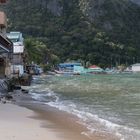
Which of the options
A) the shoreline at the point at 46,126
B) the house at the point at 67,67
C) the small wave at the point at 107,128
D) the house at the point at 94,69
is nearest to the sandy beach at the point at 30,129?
the shoreline at the point at 46,126

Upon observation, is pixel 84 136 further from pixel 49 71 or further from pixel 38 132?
pixel 49 71

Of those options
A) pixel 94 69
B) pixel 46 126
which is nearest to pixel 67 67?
pixel 94 69

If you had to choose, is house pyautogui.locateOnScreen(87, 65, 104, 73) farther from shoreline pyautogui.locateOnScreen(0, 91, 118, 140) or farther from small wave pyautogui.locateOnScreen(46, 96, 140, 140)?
small wave pyautogui.locateOnScreen(46, 96, 140, 140)

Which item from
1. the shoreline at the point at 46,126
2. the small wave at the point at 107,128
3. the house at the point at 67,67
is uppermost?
the house at the point at 67,67

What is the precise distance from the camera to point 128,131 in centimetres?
1830

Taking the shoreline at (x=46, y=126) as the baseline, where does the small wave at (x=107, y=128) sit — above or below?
below

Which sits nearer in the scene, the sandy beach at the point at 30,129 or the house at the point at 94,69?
the sandy beach at the point at 30,129

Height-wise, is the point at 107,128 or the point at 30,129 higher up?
the point at 30,129

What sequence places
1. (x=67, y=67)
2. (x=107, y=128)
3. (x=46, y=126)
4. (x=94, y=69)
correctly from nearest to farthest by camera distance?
1. (x=46, y=126)
2. (x=107, y=128)
3. (x=67, y=67)
4. (x=94, y=69)

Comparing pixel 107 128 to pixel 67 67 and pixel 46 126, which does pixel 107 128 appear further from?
pixel 67 67

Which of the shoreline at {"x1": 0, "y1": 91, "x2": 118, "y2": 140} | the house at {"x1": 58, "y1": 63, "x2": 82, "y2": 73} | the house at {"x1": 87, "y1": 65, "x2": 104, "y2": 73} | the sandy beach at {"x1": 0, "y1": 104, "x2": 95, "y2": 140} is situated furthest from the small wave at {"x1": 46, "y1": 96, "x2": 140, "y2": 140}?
the house at {"x1": 87, "y1": 65, "x2": 104, "y2": 73}

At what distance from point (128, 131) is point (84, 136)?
242 centimetres

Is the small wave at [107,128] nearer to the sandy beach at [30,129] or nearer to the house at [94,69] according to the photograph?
the sandy beach at [30,129]

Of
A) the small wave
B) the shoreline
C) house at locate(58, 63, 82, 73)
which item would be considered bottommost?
the small wave
